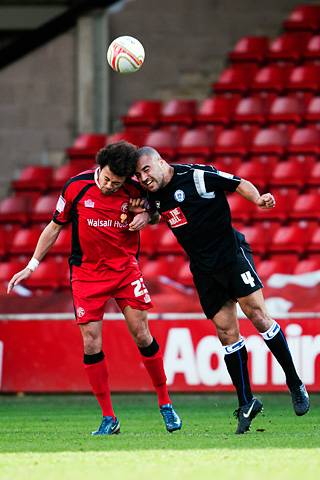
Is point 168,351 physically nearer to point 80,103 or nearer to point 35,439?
point 35,439

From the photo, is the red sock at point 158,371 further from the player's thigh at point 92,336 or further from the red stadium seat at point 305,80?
the red stadium seat at point 305,80

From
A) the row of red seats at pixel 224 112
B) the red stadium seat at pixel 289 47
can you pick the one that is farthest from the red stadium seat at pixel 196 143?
the red stadium seat at pixel 289 47

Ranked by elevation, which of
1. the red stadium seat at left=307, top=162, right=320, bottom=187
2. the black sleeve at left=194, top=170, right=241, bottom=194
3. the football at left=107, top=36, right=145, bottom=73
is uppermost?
the football at left=107, top=36, right=145, bottom=73

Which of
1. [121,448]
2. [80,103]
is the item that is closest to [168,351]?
[121,448]

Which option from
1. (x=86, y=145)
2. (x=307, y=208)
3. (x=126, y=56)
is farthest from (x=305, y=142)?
(x=126, y=56)

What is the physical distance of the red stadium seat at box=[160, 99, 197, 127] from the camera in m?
16.8

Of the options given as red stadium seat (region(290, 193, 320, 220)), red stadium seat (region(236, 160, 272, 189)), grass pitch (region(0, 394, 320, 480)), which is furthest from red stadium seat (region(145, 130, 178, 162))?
grass pitch (region(0, 394, 320, 480))

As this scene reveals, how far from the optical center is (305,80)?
1655 centimetres

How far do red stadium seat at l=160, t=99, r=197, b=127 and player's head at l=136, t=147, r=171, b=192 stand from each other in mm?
9140

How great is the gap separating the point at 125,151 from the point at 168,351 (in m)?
4.23

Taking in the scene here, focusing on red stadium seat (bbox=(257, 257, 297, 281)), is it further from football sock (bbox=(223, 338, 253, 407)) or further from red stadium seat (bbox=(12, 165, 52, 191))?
football sock (bbox=(223, 338, 253, 407))

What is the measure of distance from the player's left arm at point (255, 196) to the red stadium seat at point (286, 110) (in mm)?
8390

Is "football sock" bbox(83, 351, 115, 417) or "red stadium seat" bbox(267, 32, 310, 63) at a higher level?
"red stadium seat" bbox(267, 32, 310, 63)

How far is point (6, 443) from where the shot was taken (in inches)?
296
